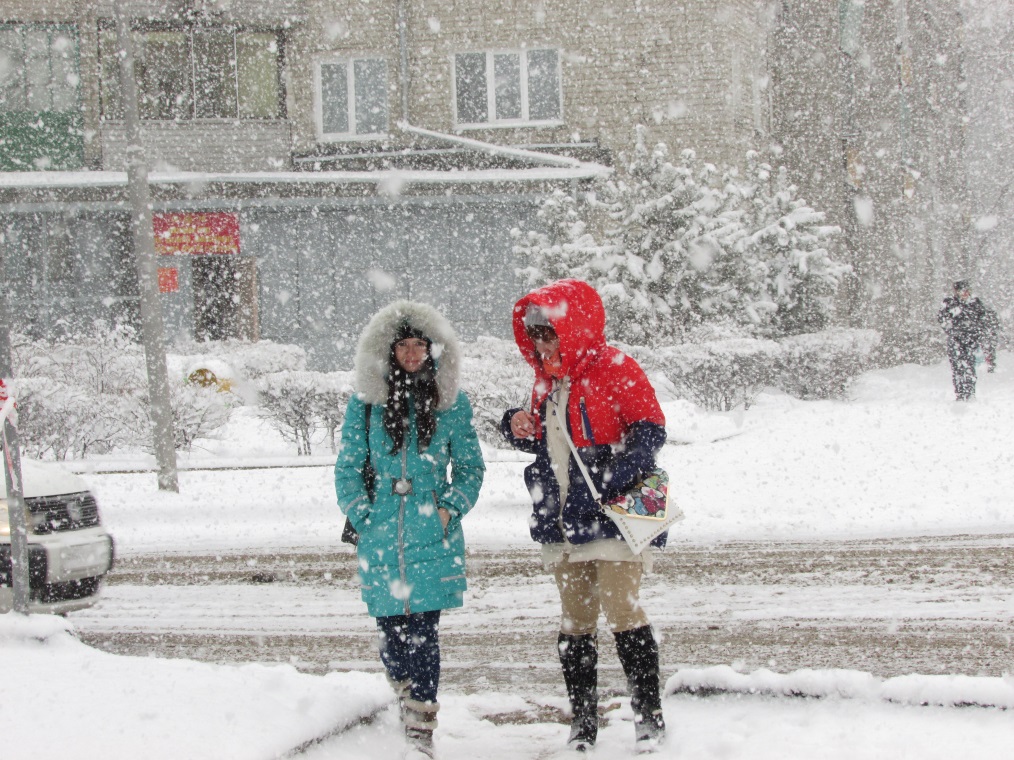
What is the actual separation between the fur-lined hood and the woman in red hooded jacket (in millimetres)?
285

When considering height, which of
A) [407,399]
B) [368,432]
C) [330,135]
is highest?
[330,135]

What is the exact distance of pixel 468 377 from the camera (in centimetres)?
1383

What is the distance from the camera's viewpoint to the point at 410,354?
4195 mm

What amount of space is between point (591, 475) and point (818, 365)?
44.2ft

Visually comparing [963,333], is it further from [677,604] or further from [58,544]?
[58,544]

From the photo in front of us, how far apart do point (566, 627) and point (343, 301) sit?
60.9 feet

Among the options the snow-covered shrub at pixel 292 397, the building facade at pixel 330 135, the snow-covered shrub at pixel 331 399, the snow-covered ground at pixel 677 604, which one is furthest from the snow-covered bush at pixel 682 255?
the snow-covered shrub at pixel 292 397

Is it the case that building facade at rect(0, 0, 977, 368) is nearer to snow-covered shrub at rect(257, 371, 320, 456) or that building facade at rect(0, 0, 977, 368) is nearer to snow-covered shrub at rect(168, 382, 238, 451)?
snow-covered shrub at rect(168, 382, 238, 451)

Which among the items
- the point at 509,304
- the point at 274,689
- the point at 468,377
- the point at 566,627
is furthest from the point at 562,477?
the point at 509,304

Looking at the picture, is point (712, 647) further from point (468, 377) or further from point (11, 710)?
point (468, 377)

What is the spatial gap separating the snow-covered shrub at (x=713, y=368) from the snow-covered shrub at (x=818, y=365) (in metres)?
1.24

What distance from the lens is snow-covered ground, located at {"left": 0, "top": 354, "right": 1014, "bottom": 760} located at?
3.69 meters

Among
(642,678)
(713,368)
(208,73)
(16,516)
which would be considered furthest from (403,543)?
(208,73)

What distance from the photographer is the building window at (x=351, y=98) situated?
77.9 feet
